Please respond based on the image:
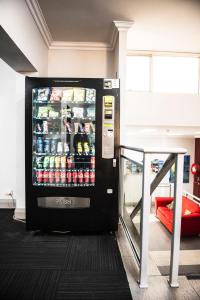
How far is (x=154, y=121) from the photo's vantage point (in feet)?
12.6

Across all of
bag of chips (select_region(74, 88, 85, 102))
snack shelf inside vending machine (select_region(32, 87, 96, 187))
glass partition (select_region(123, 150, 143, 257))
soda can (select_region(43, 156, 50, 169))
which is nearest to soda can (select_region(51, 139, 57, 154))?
snack shelf inside vending machine (select_region(32, 87, 96, 187))

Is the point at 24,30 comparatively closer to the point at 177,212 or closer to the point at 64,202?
the point at 64,202

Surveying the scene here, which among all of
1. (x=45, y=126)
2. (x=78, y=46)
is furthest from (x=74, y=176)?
(x=78, y=46)

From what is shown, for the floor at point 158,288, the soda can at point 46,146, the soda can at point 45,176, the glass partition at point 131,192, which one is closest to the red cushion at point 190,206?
the glass partition at point 131,192

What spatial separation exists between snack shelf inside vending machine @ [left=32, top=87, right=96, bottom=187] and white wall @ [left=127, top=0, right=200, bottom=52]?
127 centimetres

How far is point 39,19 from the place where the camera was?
295 cm

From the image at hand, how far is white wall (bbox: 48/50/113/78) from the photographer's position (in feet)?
12.4

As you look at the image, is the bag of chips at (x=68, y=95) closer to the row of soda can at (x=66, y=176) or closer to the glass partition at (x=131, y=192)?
the row of soda can at (x=66, y=176)

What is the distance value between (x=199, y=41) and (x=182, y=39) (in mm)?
314

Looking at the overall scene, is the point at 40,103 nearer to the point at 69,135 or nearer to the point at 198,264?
the point at 69,135

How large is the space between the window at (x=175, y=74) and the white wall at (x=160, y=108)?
0.38 meters

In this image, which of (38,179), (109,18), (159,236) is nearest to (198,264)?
(159,236)

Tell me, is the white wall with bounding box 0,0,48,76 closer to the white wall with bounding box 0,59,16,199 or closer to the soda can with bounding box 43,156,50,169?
the white wall with bounding box 0,59,16,199

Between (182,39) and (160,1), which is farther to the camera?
(182,39)
